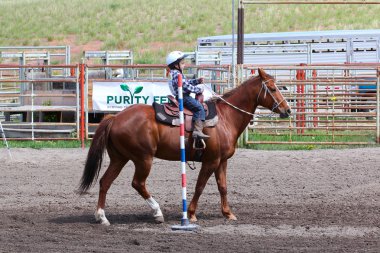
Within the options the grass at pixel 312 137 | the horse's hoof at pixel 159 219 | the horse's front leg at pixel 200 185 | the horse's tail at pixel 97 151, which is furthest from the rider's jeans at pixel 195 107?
the grass at pixel 312 137

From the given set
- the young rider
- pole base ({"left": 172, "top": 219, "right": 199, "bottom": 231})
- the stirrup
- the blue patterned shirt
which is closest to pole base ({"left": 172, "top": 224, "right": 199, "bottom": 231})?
pole base ({"left": 172, "top": 219, "right": 199, "bottom": 231})

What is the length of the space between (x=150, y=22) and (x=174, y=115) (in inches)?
1850

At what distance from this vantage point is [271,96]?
37.4 feet

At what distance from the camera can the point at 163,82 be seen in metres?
18.9

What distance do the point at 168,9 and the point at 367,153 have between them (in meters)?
44.4

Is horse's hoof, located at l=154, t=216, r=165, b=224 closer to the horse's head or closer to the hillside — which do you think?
the horse's head

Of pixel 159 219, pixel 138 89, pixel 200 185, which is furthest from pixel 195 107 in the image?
pixel 138 89

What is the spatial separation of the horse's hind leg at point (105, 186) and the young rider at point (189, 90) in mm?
1084

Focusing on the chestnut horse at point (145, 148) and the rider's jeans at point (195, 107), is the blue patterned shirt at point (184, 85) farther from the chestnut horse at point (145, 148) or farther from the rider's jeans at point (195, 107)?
the chestnut horse at point (145, 148)

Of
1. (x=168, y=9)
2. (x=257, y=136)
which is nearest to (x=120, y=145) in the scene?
(x=257, y=136)

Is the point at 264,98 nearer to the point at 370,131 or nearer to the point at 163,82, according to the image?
the point at 163,82

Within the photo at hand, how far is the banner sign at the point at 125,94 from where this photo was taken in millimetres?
18969

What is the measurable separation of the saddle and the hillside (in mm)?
33384

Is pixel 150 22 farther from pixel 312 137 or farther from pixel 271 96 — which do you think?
pixel 271 96
